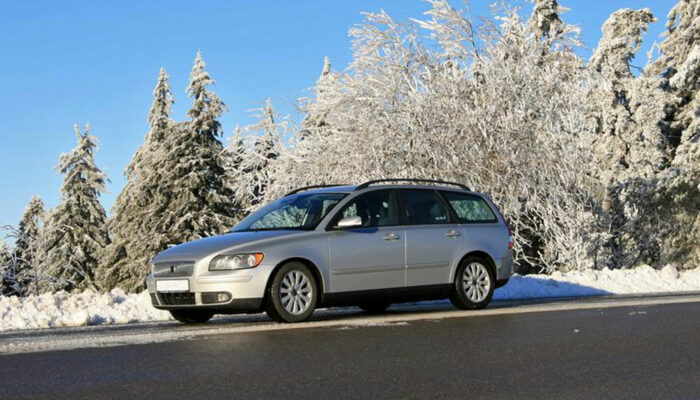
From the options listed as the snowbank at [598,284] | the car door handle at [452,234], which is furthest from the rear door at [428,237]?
the snowbank at [598,284]

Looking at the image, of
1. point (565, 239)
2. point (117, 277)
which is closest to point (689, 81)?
point (565, 239)

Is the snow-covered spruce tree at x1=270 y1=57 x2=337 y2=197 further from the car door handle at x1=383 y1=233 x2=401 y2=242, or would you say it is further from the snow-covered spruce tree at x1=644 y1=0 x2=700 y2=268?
the snow-covered spruce tree at x1=644 y1=0 x2=700 y2=268

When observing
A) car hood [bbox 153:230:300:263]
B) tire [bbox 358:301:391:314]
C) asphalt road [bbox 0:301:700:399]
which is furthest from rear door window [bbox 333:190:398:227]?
asphalt road [bbox 0:301:700:399]

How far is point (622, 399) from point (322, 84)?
20.3 meters

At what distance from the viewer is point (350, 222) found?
1112 cm

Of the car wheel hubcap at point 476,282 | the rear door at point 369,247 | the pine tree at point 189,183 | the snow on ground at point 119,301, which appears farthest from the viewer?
the pine tree at point 189,183

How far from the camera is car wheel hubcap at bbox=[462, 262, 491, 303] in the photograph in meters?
12.5

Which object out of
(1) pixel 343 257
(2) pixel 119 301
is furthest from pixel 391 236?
(2) pixel 119 301

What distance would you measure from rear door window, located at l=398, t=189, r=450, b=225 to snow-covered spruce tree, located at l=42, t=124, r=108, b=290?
4564 centimetres

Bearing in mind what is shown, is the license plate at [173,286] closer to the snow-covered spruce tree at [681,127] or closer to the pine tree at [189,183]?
the snow-covered spruce tree at [681,127]

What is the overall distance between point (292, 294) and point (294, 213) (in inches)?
57.3

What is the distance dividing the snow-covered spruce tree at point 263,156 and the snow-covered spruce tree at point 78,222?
3015cm

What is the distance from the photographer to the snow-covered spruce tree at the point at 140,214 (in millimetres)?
48344

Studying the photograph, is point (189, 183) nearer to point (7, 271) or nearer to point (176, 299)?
point (7, 271)
